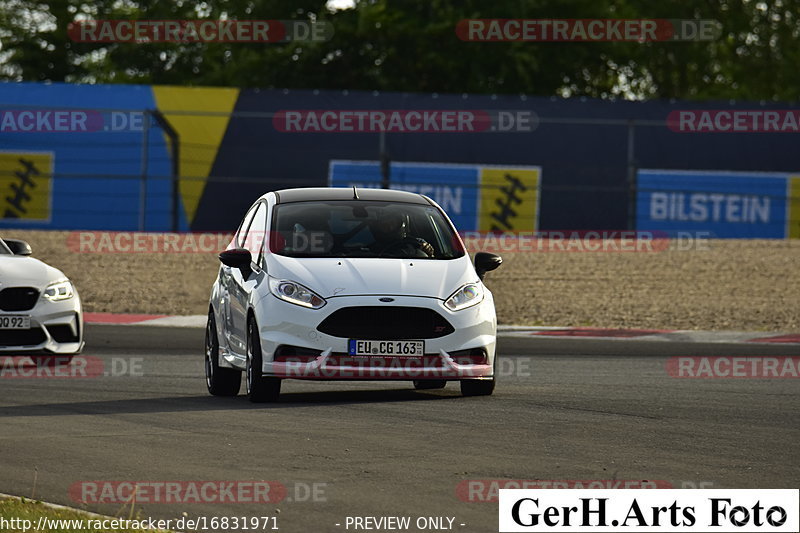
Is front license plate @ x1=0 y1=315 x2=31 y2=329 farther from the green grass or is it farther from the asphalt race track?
the green grass

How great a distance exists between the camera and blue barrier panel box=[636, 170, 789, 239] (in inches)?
1156

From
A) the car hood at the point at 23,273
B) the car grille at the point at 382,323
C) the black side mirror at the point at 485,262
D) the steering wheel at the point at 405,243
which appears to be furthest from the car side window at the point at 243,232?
the car hood at the point at 23,273

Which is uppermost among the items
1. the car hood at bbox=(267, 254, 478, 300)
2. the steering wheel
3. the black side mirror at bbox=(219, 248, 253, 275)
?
the steering wheel

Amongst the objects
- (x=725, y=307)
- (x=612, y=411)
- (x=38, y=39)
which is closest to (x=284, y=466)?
(x=612, y=411)

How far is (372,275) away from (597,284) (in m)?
13.7

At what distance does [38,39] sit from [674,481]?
43712mm

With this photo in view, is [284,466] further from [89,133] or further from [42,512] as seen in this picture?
[89,133]

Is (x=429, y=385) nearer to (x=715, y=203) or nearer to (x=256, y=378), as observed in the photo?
(x=256, y=378)

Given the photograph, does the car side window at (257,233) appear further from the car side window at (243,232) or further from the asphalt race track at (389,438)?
the asphalt race track at (389,438)

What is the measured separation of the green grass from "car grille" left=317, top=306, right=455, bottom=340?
432cm

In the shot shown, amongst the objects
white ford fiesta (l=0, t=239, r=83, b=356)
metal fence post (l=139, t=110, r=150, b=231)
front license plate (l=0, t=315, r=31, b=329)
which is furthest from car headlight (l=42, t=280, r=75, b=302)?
metal fence post (l=139, t=110, r=150, b=231)

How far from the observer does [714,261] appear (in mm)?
26828

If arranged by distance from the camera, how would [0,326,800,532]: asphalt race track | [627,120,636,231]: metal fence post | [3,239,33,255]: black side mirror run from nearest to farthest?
1. [0,326,800,532]: asphalt race track
2. [3,239,33,255]: black side mirror
3. [627,120,636,231]: metal fence post

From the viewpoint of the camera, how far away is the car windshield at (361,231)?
1270 centimetres
